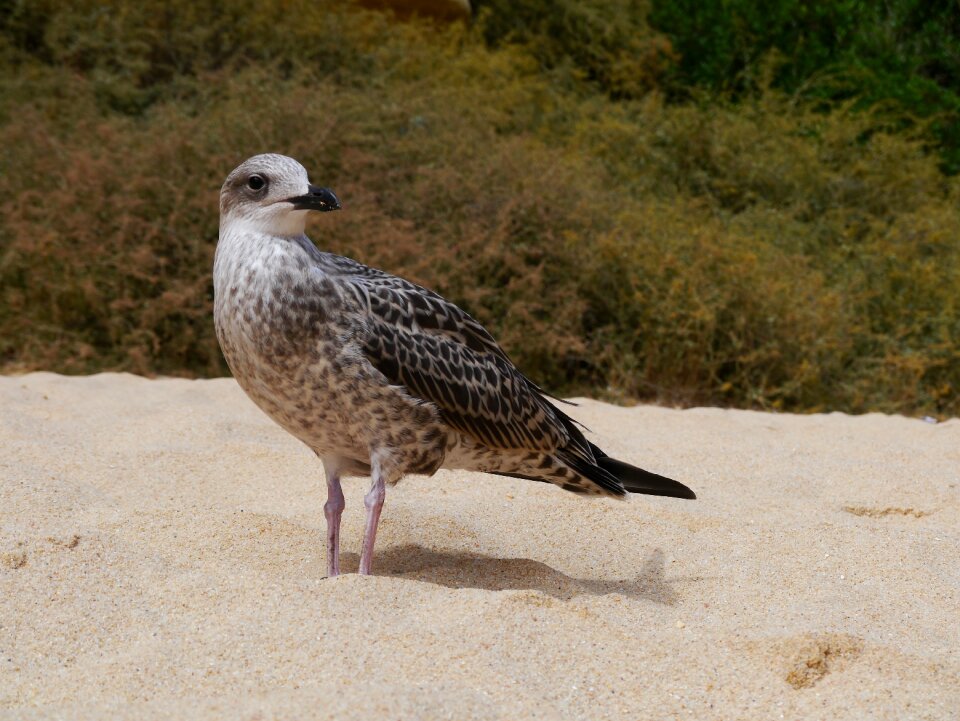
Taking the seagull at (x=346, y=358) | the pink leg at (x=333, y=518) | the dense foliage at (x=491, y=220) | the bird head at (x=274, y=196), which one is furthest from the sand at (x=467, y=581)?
the dense foliage at (x=491, y=220)

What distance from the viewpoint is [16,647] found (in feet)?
10.5

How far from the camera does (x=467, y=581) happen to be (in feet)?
13.3

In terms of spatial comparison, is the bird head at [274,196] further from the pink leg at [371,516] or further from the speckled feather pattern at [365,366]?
the pink leg at [371,516]

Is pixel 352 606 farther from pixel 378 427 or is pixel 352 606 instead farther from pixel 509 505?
pixel 509 505

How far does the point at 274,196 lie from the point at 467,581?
155 cm

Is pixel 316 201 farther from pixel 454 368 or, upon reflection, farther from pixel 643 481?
pixel 643 481

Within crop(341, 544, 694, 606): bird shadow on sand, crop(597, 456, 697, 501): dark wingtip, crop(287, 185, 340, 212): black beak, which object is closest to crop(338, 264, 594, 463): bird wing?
crop(597, 456, 697, 501): dark wingtip

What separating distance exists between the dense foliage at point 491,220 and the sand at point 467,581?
220cm

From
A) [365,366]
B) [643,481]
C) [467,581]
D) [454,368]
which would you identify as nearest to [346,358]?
[365,366]

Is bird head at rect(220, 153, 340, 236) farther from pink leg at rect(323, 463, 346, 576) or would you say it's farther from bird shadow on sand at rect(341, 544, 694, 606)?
bird shadow on sand at rect(341, 544, 694, 606)

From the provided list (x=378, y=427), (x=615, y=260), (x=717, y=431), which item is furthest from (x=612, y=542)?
(x=615, y=260)

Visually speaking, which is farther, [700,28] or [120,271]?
[700,28]

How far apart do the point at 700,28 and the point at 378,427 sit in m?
13.3

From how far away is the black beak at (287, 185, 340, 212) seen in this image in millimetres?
3672
